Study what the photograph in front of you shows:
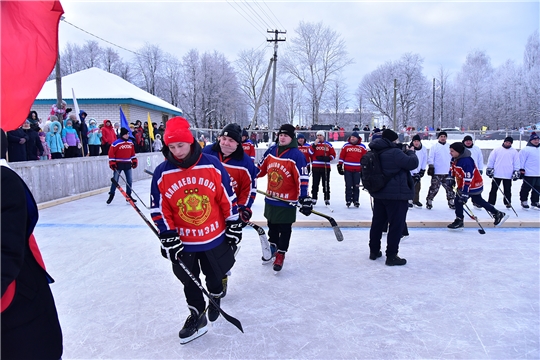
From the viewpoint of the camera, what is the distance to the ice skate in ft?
8.81

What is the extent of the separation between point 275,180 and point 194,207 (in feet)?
5.71

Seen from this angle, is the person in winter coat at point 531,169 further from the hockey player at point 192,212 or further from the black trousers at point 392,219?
the hockey player at point 192,212

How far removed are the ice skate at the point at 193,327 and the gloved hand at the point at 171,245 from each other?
1.88 ft

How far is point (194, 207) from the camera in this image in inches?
100

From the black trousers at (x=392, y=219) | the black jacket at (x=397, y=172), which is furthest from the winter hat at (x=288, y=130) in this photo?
the black trousers at (x=392, y=219)

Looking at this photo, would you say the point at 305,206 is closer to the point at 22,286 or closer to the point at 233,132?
the point at 233,132

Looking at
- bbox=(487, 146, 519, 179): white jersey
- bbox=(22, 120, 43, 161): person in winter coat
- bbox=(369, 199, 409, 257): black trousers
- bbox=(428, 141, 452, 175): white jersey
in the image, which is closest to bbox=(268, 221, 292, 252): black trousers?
bbox=(369, 199, 409, 257): black trousers

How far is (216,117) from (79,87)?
69.0 ft

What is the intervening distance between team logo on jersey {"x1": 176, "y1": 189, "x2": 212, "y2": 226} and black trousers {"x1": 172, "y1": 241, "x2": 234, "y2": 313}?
26cm

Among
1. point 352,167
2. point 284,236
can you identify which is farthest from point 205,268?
point 352,167

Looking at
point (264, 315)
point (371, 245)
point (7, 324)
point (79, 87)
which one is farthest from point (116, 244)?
point (79, 87)

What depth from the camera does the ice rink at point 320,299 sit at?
2.60 meters

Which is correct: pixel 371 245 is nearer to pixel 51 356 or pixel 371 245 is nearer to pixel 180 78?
pixel 51 356

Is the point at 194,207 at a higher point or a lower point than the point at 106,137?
lower
